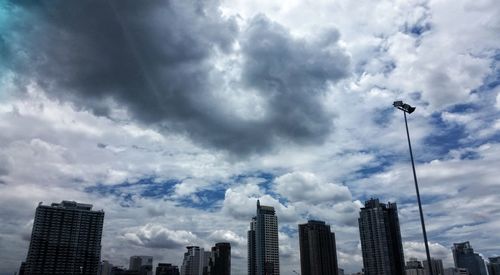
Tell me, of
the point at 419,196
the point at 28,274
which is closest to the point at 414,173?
the point at 419,196

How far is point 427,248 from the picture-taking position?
136ft

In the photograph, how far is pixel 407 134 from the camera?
50.6 metres

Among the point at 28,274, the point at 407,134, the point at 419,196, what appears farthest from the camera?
the point at 28,274

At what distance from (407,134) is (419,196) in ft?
30.4

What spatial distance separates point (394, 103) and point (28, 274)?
21129 centimetres

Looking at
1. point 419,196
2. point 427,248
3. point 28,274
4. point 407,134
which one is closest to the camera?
point 427,248

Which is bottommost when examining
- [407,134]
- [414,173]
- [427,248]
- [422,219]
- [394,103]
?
[427,248]

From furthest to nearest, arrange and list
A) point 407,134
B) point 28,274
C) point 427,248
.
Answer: point 28,274, point 407,134, point 427,248

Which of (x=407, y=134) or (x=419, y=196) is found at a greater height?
(x=407, y=134)

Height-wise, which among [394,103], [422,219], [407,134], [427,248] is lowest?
[427,248]

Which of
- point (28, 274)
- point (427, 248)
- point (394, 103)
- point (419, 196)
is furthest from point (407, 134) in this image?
point (28, 274)

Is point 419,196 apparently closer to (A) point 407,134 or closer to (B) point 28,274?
(A) point 407,134

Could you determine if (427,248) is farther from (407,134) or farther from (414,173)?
(407,134)

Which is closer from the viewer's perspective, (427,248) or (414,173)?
(427,248)
